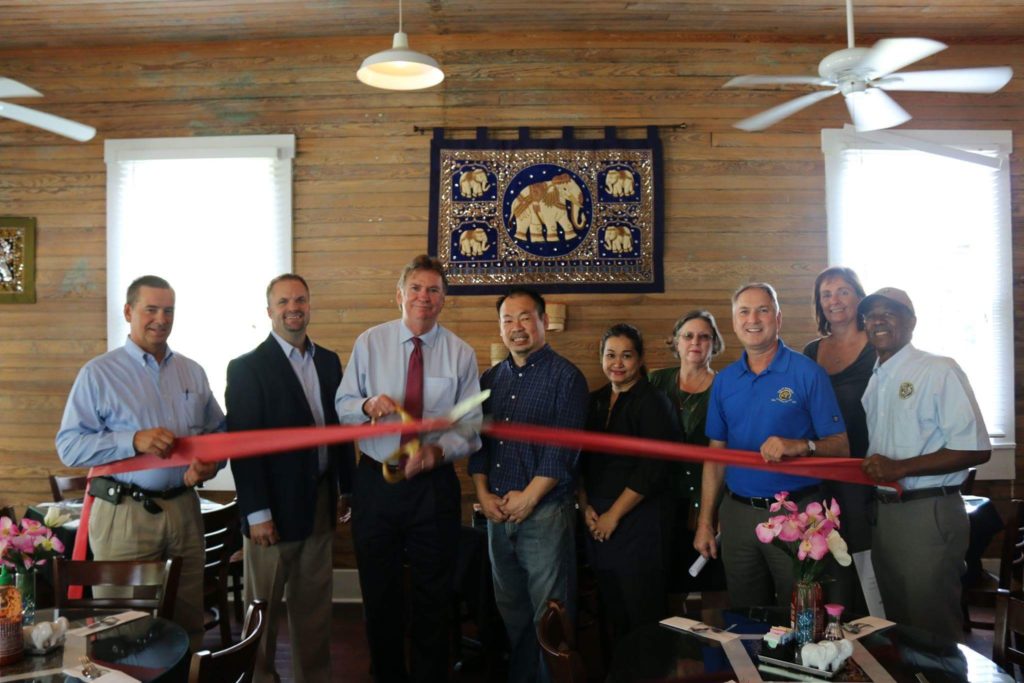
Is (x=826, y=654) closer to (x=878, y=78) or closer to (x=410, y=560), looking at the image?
(x=410, y=560)

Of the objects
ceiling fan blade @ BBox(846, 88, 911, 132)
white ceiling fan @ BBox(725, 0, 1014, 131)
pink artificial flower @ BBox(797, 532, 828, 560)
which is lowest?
pink artificial flower @ BBox(797, 532, 828, 560)

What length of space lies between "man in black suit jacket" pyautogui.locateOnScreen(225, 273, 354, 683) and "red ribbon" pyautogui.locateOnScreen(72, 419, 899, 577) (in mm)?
199

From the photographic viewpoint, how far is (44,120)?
384 cm

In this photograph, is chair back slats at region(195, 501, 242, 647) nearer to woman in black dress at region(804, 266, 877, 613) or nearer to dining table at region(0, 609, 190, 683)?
dining table at region(0, 609, 190, 683)

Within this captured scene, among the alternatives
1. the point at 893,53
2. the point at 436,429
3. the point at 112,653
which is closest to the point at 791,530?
the point at 436,429

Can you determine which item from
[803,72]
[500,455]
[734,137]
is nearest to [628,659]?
[500,455]

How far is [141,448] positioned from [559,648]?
2031mm

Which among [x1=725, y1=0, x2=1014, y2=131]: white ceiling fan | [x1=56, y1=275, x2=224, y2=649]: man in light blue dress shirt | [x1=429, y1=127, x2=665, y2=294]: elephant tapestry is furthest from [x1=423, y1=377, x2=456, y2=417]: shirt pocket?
[x1=429, y1=127, x2=665, y2=294]: elephant tapestry

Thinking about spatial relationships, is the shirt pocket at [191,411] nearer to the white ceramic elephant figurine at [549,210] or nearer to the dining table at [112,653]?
the dining table at [112,653]

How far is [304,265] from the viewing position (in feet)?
18.6

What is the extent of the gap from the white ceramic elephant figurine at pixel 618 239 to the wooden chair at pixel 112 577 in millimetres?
3615

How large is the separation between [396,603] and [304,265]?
2.95 metres

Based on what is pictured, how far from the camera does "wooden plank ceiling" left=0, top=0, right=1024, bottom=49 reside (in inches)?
202

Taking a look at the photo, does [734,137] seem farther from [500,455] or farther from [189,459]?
[189,459]
